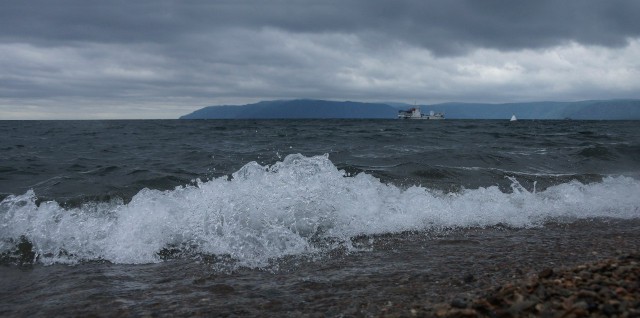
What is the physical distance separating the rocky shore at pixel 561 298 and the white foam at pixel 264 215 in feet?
8.48

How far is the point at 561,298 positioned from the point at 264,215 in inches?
170

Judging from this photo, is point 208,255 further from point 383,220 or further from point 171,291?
point 383,220

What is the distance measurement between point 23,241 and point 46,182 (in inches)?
221

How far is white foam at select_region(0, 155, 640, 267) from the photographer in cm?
602

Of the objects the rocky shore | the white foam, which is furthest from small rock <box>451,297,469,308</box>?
the white foam

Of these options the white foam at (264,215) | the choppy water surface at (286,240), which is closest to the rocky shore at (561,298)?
the choppy water surface at (286,240)

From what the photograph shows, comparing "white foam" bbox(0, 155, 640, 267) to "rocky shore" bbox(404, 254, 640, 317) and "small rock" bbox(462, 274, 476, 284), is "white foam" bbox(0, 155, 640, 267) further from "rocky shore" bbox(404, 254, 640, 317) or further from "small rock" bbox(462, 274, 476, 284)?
"rocky shore" bbox(404, 254, 640, 317)

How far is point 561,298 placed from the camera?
3.16 meters

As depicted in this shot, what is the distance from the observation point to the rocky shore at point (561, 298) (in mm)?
2953

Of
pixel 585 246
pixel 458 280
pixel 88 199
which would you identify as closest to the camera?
pixel 458 280

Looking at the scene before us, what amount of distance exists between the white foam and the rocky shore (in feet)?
8.48

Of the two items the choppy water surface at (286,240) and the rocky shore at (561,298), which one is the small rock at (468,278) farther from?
the rocky shore at (561,298)

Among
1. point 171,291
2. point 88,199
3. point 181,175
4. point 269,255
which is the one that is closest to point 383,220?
point 269,255

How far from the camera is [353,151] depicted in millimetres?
18266
